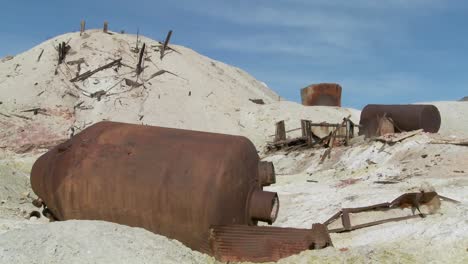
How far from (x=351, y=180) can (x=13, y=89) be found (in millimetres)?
19373

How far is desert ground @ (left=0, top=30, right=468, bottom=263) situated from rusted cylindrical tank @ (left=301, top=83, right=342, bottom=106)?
4.07ft

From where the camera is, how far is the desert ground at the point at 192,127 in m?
6.04

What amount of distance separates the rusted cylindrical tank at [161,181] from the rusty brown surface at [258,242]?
135 millimetres

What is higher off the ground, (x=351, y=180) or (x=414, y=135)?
(x=414, y=135)

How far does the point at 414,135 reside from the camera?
54.0ft

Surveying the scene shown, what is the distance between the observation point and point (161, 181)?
21.7 ft

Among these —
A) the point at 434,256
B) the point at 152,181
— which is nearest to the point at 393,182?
the point at 434,256

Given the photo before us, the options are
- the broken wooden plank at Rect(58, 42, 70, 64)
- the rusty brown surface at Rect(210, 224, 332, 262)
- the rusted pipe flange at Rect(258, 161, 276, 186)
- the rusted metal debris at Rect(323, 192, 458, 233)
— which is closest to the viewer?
the rusty brown surface at Rect(210, 224, 332, 262)

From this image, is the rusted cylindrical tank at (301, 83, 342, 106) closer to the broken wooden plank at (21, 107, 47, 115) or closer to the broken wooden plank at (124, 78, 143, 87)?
the broken wooden plank at (124, 78, 143, 87)

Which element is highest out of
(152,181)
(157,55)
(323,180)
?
(157,55)

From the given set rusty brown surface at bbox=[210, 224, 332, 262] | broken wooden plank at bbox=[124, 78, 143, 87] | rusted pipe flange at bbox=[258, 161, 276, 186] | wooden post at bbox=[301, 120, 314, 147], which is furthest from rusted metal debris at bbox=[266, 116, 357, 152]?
rusty brown surface at bbox=[210, 224, 332, 262]

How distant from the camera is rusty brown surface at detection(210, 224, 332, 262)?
6488 mm

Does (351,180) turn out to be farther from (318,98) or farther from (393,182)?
(318,98)

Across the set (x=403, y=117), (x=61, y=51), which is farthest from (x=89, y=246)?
(x=61, y=51)
